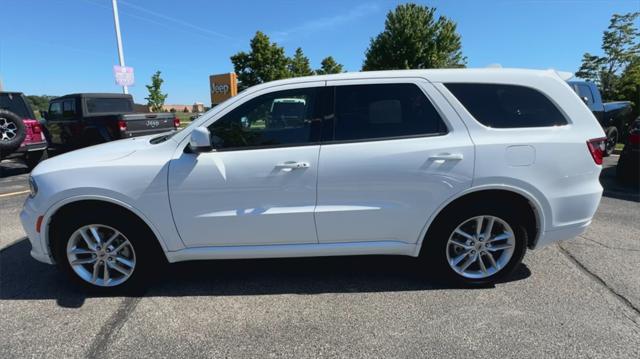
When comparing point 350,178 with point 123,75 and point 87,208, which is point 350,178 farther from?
point 123,75

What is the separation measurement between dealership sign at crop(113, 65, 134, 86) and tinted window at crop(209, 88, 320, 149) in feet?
56.4

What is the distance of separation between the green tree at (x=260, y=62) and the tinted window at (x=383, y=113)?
28936mm

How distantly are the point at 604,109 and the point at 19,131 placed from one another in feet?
49.4

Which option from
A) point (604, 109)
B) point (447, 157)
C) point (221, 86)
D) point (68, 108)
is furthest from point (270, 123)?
point (221, 86)

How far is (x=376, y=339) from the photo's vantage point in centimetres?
250

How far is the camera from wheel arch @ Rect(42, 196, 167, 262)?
2.92 metres

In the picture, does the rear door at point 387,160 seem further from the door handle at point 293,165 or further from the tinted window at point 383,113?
the door handle at point 293,165

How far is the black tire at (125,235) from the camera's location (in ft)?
9.81

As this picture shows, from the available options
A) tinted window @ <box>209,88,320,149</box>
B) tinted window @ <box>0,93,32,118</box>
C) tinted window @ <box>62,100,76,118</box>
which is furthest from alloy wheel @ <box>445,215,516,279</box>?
tinted window @ <box>62,100,76,118</box>

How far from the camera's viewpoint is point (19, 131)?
798cm

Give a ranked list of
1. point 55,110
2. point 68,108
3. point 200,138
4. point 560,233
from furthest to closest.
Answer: point 55,110 < point 68,108 < point 560,233 < point 200,138

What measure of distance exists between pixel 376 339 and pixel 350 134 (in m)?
1.53

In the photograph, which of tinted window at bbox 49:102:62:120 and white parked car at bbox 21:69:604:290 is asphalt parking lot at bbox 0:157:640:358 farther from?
tinted window at bbox 49:102:62:120

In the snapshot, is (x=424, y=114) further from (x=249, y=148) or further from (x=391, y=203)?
(x=249, y=148)
